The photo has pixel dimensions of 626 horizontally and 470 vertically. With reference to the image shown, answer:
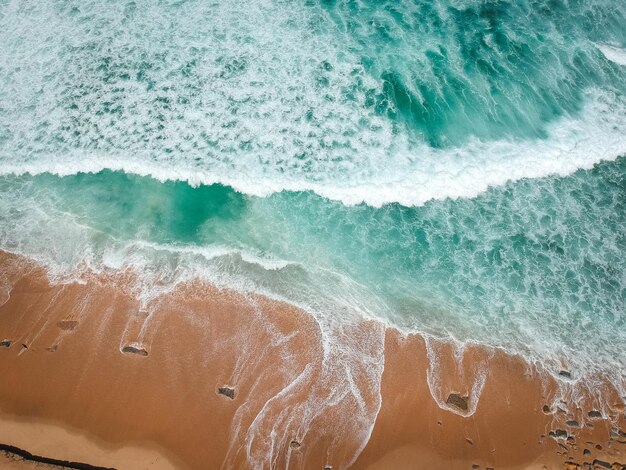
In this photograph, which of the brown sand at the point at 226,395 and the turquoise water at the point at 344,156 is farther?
the turquoise water at the point at 344,156

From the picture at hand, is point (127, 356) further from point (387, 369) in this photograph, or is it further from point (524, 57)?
point (524, 57)

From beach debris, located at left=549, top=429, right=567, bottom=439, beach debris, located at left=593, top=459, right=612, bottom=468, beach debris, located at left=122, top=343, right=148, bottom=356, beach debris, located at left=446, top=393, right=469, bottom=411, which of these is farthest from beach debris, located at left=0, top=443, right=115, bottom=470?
beach debris, located at left=593, top=459, right=612, bottom=468

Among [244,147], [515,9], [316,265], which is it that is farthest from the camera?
[515,9]

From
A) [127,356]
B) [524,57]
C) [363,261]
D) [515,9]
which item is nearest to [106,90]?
[127,356]

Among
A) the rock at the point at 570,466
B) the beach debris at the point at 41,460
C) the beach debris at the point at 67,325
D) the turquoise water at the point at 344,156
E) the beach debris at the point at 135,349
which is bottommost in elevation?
the beach debris at the point at 41,460

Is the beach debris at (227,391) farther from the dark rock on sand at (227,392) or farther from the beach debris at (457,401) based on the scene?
the beach debris at (457,401)

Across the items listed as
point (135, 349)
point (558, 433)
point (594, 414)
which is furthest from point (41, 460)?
point (594, 414)

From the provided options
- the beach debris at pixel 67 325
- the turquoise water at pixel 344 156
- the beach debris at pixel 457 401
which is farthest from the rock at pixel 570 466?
the beach debris at pixel 67 325

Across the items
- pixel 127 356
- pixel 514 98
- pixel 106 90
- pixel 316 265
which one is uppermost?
pixel 514 98
